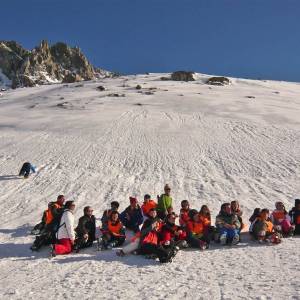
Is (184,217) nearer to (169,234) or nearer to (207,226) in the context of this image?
(207,226)

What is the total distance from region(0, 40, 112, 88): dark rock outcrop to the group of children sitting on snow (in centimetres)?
12935

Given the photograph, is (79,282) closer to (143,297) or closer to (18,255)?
(143,297)

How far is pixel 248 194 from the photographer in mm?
17422

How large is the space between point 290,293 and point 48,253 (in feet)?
19.0

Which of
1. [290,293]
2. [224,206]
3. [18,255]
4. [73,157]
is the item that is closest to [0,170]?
[73,157]

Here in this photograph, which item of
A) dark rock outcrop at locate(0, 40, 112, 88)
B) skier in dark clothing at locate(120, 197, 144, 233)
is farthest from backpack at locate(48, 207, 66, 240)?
dark rock outcrop at locate(0, 40, 112, 88)

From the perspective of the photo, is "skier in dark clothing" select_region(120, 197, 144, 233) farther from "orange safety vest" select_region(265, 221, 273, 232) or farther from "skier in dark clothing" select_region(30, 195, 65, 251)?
"orange safety vest" select_region(265, 221, 273, 232)

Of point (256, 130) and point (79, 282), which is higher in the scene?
point (256, 130)

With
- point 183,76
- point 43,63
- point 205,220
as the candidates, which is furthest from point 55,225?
point 43,63

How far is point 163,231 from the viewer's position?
10859 mm

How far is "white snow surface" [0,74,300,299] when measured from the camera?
8.66m

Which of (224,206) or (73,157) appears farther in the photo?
(73,157)

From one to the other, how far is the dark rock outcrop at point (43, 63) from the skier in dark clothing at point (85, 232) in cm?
12933

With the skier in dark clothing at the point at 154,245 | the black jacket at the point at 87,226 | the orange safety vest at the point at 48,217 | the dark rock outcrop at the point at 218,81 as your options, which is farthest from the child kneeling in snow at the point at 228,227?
the dark rock outcrop at the point at 218,81
